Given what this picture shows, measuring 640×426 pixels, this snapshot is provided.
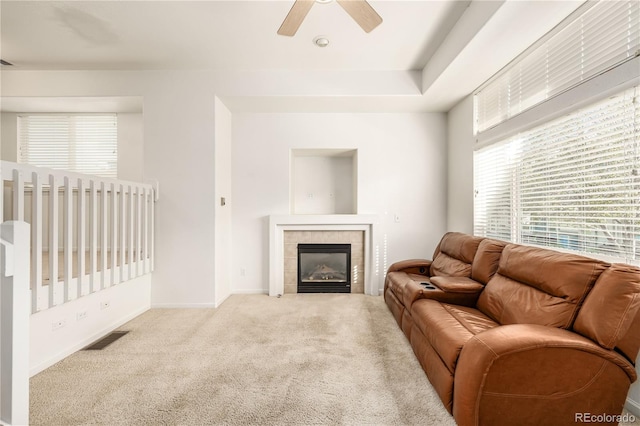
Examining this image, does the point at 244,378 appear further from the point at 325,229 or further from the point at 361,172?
the point at 361,172

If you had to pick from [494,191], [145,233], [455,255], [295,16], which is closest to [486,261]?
[455,255]

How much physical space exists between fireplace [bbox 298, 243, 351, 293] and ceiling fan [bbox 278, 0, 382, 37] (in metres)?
2.80

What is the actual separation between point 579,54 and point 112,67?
15.2ft

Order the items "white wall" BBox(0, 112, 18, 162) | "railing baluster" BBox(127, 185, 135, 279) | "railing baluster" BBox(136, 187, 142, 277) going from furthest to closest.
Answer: "white wall" BBox(0, 112, 18, 162), "railing baluster" BBox(136, 187, 142, 277), "railing baluster" BBox(127, 185, 135, 279)

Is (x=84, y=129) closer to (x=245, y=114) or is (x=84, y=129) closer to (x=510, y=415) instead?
(x=245, y=114)

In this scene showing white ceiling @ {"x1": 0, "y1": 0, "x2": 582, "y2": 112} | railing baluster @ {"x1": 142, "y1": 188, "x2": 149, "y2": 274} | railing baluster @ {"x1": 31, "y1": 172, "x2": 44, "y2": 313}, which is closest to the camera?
railing baluster @ {"x1": 31, "y1": 172, "x2": 44, "y2": 313}

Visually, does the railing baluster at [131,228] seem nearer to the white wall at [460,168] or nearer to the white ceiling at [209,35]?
the white ceiling at [209,35]

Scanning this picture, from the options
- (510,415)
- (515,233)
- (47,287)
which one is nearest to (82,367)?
(47,287)

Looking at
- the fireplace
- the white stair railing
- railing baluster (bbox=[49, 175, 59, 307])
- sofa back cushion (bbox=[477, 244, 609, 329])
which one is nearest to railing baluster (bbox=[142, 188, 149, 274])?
the white stair railing

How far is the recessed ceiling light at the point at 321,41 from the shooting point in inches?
117

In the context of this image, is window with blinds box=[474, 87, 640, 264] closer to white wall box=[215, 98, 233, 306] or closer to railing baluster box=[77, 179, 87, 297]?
white wall box=[215, 98, 233, 306]

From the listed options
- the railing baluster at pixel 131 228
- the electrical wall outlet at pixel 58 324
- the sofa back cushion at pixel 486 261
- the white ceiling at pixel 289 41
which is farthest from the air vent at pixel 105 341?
the sofa back cushion at pixel 486 261

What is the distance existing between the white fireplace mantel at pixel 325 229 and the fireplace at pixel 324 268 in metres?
0.26

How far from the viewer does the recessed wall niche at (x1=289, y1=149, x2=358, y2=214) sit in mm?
4750
